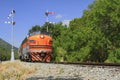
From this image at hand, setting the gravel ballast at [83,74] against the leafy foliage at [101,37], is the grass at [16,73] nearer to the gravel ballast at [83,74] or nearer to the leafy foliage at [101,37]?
the gravel ballast at [83,74]

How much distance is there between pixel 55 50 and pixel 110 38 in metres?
19.0

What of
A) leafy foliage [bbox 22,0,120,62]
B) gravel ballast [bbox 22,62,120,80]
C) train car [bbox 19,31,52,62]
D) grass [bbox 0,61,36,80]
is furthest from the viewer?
leafy foliage [bbox 22,0,120,62]

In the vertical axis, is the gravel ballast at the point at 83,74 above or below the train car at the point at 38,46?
below

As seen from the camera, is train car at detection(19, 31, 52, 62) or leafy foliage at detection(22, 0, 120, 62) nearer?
train car at detection(19, 31, 52, 62)

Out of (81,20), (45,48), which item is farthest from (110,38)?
(81,20)

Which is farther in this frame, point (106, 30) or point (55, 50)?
point (55, 50)

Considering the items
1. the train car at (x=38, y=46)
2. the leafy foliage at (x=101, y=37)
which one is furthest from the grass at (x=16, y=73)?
the leafy foliage at (x=101, y=37)

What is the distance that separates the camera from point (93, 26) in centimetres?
4528

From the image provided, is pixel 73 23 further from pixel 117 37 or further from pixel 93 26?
pixel 117 37

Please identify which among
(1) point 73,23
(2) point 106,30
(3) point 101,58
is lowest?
(3) point 101,58

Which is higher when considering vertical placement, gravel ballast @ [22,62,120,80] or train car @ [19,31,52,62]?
train car @ [19,31,52,62]

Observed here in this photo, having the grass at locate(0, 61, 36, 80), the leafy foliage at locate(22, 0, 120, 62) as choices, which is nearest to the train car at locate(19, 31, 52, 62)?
the leafy foliage at locate(22, 0, 120, 62)

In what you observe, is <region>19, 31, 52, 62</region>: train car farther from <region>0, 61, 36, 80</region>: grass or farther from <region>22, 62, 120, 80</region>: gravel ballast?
<region>22, 62, 120, 80</region>: gravel ballast

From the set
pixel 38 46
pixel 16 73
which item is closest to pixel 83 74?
pixel 16 73
